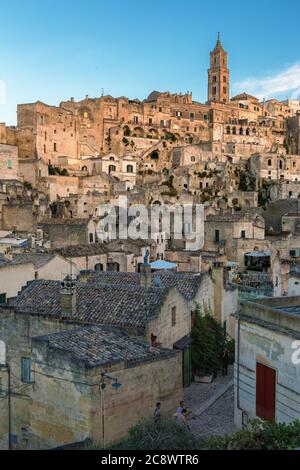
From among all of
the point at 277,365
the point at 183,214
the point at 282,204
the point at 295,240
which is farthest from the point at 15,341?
the point at 282,204

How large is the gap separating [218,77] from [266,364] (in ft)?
397

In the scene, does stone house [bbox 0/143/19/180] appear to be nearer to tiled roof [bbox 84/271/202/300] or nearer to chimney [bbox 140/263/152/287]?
tiled roof [bbox 84/271/202/300]

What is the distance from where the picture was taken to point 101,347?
14375 millimetres

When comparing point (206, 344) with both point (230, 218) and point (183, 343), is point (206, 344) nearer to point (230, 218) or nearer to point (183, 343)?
point (183, 343)

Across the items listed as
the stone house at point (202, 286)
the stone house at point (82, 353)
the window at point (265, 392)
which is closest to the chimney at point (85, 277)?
the stone house at point (202, 286)

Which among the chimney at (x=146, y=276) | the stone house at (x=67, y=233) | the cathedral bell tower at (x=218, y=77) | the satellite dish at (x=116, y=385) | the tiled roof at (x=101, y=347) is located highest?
the cathedral bell tower at (x=218, y=77)

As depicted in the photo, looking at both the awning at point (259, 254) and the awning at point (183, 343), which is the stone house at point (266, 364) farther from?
the awning at point (259, 254)

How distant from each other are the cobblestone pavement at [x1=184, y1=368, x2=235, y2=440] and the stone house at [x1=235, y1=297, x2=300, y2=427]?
0.66 meters

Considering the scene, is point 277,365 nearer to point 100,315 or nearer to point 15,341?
point 100,315

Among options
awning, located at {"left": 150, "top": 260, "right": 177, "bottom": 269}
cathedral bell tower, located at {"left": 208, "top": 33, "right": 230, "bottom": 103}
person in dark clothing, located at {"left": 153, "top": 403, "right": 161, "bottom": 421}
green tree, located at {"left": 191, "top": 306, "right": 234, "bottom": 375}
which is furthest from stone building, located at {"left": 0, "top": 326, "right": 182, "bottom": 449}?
cathedral bell tower, located at {"left": 208, "top": 33, "right": 230, "bottom": 103}

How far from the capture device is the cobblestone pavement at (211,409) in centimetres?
1516

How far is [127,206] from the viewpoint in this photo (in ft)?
194

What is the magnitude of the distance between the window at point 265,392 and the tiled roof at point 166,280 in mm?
6327
